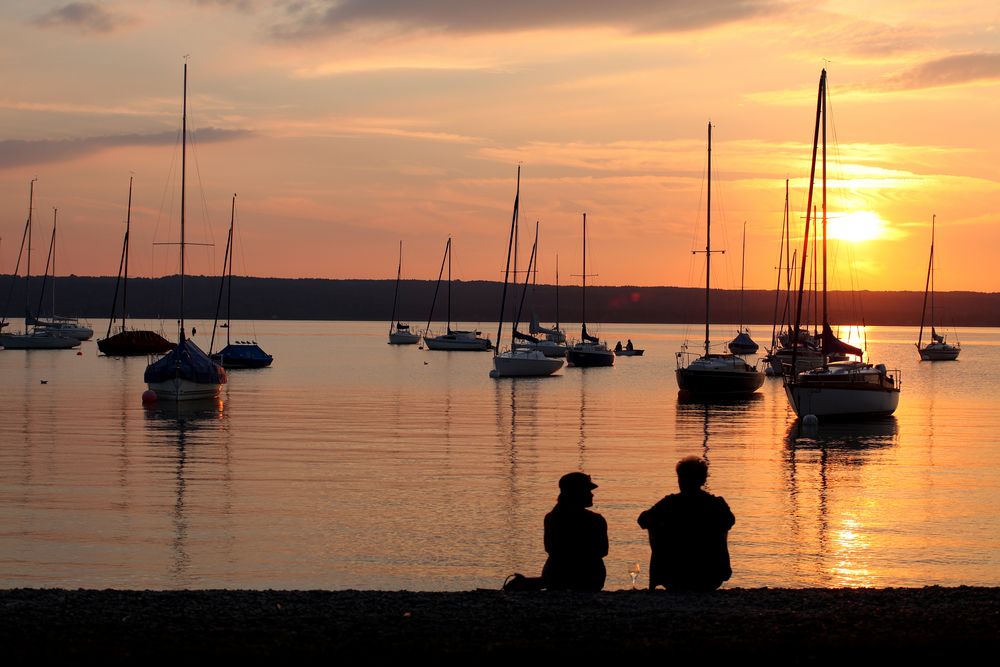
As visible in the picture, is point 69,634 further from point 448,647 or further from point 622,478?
point 622,478

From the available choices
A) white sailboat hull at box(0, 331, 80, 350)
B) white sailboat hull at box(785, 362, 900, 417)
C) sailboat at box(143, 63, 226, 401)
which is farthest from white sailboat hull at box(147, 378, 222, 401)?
white sailboat hull at box(0, 331, 80, 350)

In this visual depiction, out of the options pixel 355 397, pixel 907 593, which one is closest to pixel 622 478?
pixel 907 593

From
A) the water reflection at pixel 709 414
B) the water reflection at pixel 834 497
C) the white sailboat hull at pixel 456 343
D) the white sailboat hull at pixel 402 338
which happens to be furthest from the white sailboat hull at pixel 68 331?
the water reflection at pixel 834 497

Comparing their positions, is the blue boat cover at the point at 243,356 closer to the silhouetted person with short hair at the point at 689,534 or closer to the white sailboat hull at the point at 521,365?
the white sailboat hull at the point at 521,365

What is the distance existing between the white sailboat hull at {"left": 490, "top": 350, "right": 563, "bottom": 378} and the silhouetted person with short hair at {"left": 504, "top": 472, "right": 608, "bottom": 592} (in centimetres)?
6668

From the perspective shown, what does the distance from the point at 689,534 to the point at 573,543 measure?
43.4 inches

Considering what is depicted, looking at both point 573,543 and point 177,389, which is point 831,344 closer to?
point 177,389

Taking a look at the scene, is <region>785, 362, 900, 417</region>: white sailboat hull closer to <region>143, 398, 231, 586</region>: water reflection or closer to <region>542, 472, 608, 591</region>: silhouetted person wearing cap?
<region>143, 398, 231, 586</region>: water reflection

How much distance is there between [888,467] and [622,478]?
8297 millimetres

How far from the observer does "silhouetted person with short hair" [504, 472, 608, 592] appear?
37.9 ft

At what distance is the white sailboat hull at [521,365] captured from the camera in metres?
79.6

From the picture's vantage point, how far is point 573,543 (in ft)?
38.7

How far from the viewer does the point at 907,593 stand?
1253cm

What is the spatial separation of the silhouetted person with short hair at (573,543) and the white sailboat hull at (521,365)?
219 ft
